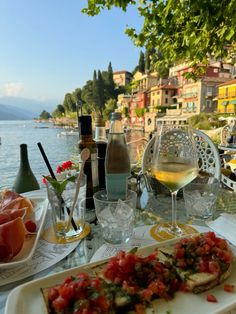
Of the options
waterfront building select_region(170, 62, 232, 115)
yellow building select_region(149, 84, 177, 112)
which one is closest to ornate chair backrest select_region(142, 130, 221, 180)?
waterfront building select_region(170, 62, 232, 115)

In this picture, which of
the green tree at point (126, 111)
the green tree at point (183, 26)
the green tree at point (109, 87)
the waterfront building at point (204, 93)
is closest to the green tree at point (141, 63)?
the green tree at point (109, 87)

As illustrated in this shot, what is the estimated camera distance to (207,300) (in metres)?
0.38

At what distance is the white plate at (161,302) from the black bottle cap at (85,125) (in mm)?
520

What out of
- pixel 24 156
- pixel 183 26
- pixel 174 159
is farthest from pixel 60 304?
pixel 183 26

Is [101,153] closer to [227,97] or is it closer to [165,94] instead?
[227,97]

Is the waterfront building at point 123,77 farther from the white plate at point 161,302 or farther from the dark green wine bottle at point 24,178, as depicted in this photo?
the white plate at point 161,302

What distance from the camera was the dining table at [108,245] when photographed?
46cm

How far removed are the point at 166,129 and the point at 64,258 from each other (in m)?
0.46

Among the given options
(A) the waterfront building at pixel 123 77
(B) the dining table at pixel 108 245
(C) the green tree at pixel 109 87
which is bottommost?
(B) the dining table at pixel 108 245

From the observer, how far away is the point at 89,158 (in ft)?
2.73

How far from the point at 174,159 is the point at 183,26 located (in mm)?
1978

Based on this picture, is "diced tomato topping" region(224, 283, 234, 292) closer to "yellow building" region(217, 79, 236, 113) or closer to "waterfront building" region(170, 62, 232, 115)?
"yellow building" region(217, 79, 236, 113)

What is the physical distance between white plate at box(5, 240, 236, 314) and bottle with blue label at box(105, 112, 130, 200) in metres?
0.46

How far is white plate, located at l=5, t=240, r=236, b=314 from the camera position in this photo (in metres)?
0.34
